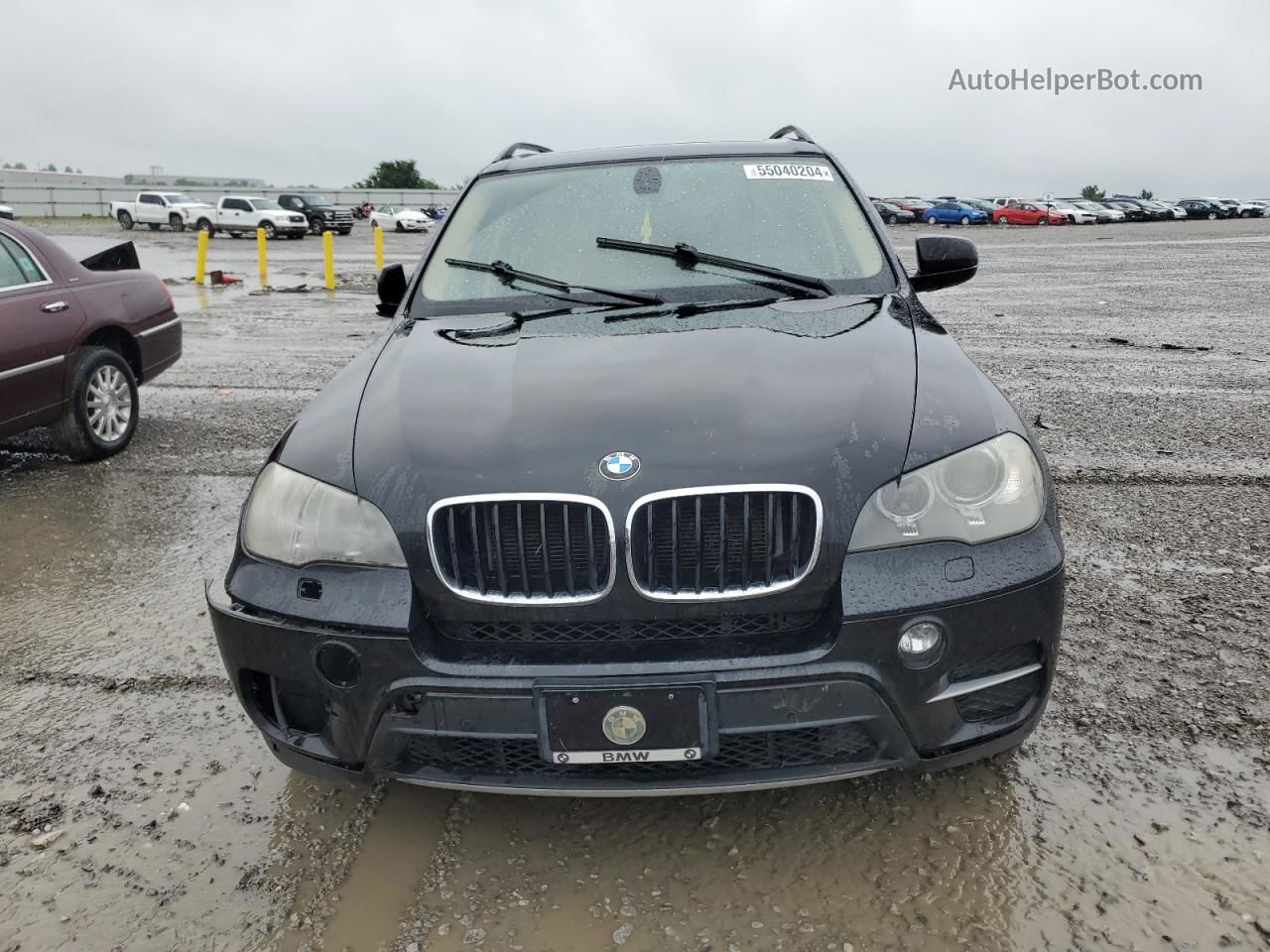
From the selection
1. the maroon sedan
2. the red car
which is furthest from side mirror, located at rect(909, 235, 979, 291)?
the red car

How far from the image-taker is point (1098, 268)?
780 inches

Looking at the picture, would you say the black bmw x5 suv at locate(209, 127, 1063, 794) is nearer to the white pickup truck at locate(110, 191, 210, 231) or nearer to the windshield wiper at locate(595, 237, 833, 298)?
the windshield wiper at locate(595, 237, 833, 298)

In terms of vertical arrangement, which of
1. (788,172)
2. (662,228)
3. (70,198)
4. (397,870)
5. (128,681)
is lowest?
(70,198)

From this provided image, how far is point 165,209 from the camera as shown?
41.9 metres

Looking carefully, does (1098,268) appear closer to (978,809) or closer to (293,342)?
(293,342)

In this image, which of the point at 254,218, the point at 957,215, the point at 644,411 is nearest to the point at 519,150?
the point at 644,411

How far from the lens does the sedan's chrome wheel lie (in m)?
6.17

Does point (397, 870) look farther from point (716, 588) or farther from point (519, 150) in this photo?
point (519, 150)

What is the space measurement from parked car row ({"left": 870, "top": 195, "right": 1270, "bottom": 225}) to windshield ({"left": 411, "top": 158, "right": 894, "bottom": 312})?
167ft

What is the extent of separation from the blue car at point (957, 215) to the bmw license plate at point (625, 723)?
54.1m

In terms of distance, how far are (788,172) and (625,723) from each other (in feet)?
7.91

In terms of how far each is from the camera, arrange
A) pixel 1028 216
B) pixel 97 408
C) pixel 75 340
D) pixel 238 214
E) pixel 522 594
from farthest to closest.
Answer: pixel 1028 216, pixel 238 214, pixel 97 408, pixel 75 340, pixel 522 594

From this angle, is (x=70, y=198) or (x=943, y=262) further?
(x=70, y=198)

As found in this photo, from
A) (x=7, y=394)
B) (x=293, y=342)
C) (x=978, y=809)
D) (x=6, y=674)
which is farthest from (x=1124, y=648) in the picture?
(x=293, y=342)
